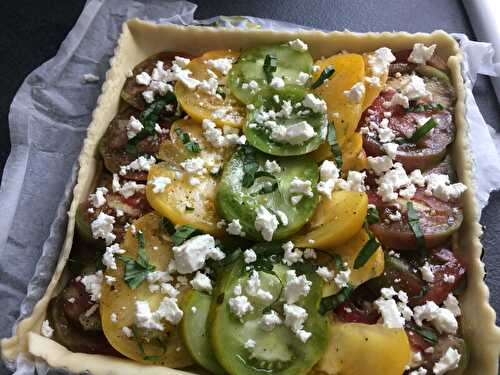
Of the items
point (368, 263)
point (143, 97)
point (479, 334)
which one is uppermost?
point (143, 97)

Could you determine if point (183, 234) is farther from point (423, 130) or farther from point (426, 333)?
point (423, 130)

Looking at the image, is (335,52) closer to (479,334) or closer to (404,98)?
(404,98)

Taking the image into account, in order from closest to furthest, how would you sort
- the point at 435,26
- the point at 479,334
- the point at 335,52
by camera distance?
the point at 479,334 → the point at 335,52 → the point at 435,26

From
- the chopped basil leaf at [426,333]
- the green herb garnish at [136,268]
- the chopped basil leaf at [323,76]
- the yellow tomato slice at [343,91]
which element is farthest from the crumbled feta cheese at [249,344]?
the chopped basil leaf at [323,76]

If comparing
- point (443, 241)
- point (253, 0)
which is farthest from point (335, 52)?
point (443, 241)

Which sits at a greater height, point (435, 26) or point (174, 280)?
point (435, 26)

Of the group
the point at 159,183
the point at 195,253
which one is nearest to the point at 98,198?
the point at 159,183

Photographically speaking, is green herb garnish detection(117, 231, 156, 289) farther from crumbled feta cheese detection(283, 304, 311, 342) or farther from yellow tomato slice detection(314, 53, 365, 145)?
yellow tomato slice detection(314, 53, 365, 145)
